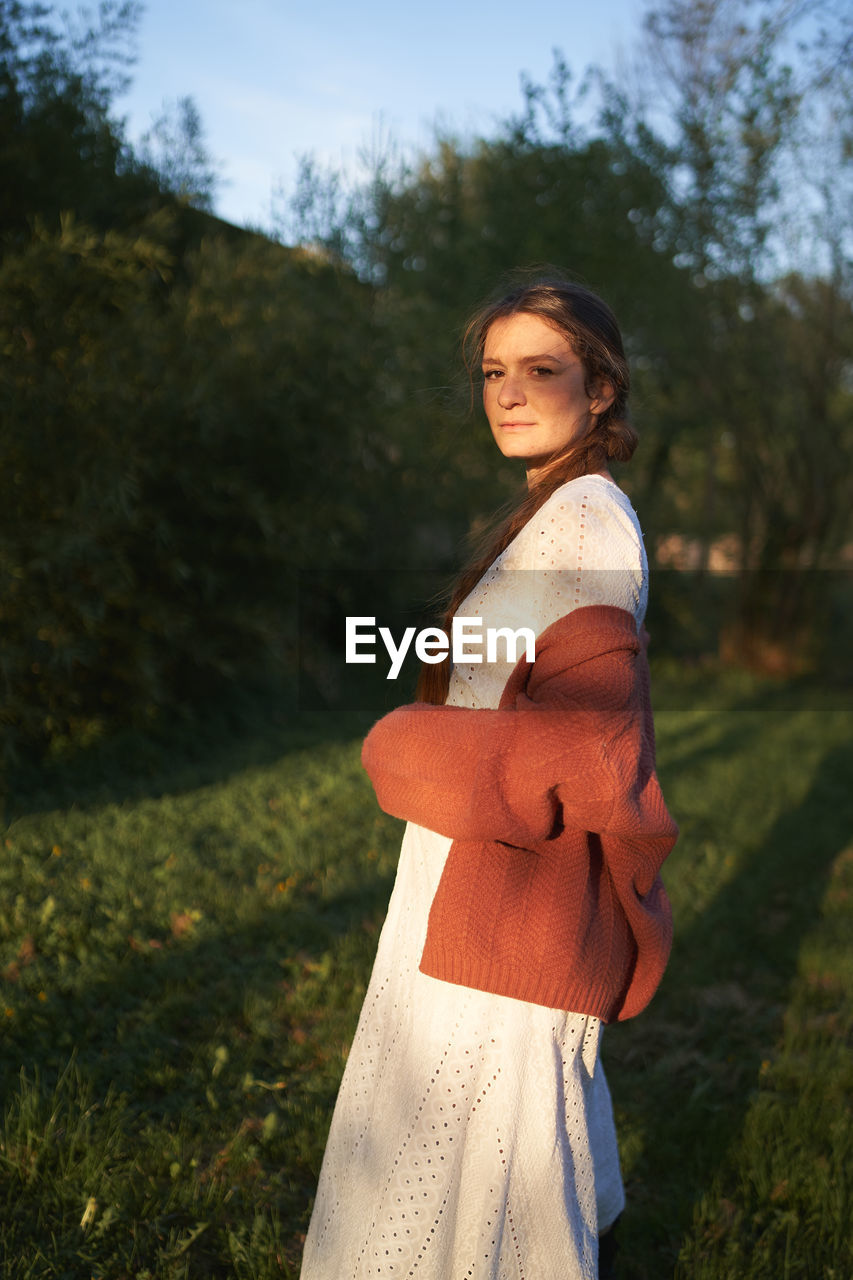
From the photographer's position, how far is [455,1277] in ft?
4.92

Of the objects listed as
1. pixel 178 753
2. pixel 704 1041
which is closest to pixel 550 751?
pixel 704 1041

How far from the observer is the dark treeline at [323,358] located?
5.65m

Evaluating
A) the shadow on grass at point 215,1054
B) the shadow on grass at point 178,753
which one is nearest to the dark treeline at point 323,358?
the shadow on grass at point 178,753

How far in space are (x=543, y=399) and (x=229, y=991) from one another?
277 centimetres

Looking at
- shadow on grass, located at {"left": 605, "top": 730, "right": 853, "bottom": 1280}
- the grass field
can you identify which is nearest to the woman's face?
the grass field

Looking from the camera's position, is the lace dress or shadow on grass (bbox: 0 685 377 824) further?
shadow on grass (bbox: 0 685 377 824)

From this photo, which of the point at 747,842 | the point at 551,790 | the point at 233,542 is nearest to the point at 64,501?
the point at 233,542

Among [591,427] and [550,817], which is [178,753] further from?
[550,817]

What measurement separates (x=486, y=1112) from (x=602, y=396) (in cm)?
116

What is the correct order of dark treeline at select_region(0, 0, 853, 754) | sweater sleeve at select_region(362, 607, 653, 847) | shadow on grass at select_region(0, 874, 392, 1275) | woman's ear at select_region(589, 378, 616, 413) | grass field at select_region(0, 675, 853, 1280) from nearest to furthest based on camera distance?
sweater sleeve at select_region(362, 607, 653, 847), woman's ear at select_region(589, 378, 616, 413), grass field at select_region(0, 675, 853, 1280), shadow on grass at select_region(0, 874, 392, 1275), dark treeline at select_region(0, 0, 853, 754)

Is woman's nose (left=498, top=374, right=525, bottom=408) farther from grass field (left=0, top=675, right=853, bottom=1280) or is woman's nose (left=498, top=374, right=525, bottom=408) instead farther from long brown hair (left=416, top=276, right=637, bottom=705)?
grass field (left=0, top=675, right=853, bottom=1280)

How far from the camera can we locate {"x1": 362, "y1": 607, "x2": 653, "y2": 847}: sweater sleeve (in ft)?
4.08

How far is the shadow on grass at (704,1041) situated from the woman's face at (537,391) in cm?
212

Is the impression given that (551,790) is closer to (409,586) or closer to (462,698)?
(462,698)
